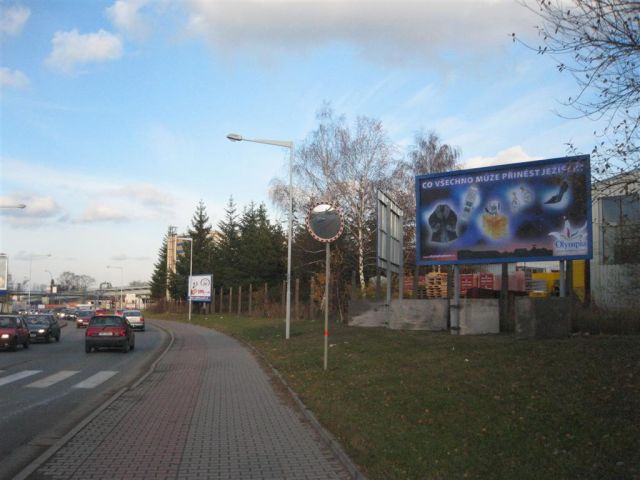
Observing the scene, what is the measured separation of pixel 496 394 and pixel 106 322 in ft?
67.1

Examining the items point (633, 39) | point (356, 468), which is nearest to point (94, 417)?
point (356, 468)

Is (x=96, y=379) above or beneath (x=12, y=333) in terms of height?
beneath

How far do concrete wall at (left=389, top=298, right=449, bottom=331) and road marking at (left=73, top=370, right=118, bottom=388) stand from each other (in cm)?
857

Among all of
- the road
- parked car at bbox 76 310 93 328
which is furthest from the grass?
parked car at bbox 76 310 93 328

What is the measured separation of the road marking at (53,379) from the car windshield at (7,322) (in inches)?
414

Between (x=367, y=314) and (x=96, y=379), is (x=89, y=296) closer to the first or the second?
(x=367, y=314)

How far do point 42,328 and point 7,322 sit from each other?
481cm

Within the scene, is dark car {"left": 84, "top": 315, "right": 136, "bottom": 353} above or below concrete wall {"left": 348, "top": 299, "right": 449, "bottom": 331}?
below

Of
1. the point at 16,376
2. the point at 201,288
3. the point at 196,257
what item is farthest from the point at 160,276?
the point at 16,376

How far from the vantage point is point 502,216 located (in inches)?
663

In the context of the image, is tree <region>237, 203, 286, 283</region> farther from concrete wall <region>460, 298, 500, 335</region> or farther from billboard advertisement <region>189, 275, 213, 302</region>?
concrete wall <region>460, 298, 500, 335</region>

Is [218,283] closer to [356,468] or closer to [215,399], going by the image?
[215,399]

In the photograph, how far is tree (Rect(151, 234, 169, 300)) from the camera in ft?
337

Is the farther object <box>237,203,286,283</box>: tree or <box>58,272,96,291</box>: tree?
<box>58,272,96,291</box>: tree
